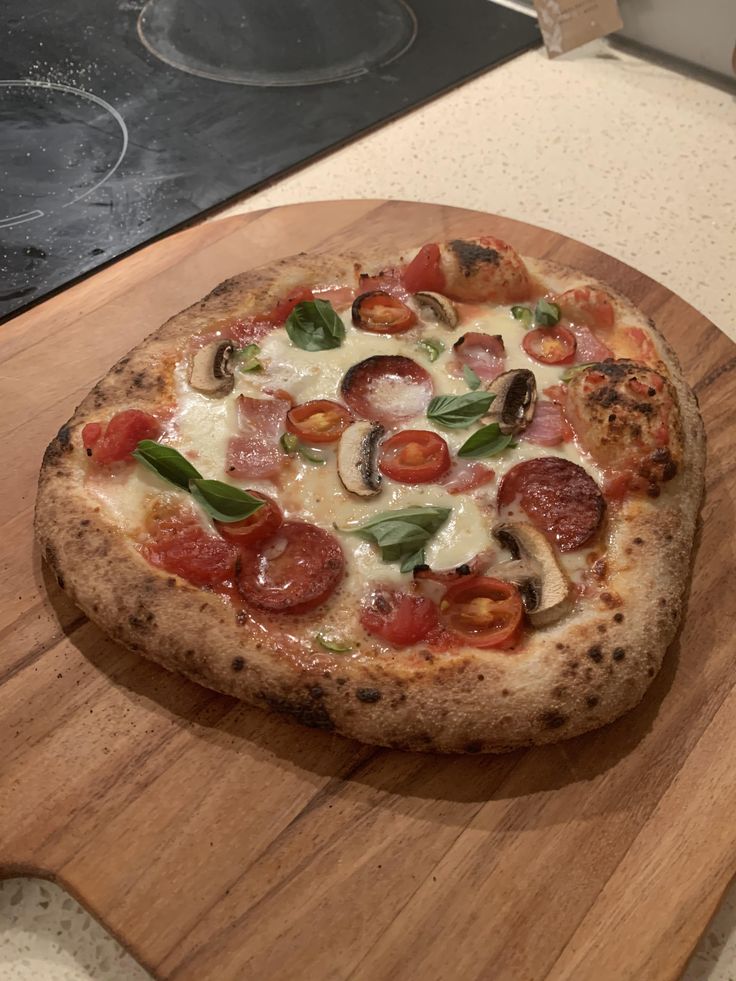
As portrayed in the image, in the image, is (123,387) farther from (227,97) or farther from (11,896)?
(227,97)

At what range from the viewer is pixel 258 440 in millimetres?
2490

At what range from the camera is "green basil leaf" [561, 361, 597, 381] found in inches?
103

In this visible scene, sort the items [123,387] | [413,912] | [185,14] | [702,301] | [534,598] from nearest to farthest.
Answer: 1. [413,912]
2. [534,598]
3. [123,387]
4. [702,301]
5. [185,14]

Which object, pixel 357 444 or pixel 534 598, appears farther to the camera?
pixel 357 444

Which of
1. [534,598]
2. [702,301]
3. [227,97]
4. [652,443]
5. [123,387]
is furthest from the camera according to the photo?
[227,97]

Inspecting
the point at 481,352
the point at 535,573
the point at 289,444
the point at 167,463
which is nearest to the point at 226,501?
the point at 167,463

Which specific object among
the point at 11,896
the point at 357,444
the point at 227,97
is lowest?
the point at 11,896

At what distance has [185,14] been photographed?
481cm

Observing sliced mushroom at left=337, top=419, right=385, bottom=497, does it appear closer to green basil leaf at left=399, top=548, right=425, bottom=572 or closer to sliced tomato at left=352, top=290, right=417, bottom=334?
green basil leaf at left=399, top=548, right=425, bottom=572

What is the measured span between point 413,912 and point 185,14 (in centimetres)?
472

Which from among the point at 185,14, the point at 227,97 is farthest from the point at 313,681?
the point at 185,14

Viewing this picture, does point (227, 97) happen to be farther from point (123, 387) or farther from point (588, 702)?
point (588, 702)

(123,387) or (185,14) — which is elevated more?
(185,14)

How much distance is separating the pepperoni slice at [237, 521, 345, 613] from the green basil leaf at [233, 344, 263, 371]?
0.62 metres
